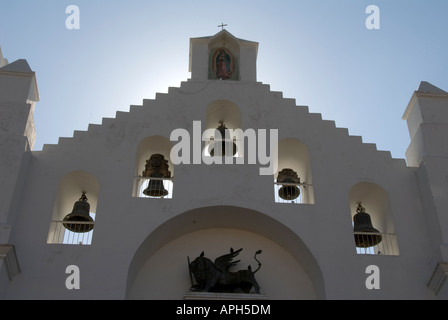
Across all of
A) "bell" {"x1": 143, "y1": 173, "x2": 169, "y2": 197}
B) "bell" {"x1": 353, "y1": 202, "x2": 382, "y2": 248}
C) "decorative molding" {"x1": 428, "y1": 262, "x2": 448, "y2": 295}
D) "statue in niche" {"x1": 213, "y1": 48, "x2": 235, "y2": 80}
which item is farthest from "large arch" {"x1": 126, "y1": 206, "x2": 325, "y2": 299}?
"statue in niche" {"x1": 213, "y1": 48, "x2": 235, "y2": 80}

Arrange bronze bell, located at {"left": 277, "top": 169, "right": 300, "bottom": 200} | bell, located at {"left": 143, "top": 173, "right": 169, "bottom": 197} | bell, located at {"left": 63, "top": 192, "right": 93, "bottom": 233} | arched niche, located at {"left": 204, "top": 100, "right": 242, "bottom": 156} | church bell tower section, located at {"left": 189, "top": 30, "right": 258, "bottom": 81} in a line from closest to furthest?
bell, located at {"left": 63, "top": 192, "right": 93, "bottom": 233}
bell, located at {"left": 143, "top": 173, "right": 169, "bottom": 197}
bronze bell, located at {"left": 277, "top": 169, "right": 300, "bottom": 200}
arched niche, located at {"left": 204, "top": 100, "right": 242, "bottom": 156}
church bell tower section, located at {"left": 189, "top": 30, "right": 258, "bottom": 81}

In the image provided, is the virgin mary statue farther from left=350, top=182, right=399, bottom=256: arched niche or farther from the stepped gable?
left=350, top=182, right=399, bottom=256: arched niche

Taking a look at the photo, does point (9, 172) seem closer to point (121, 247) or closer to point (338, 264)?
point (121, 247)

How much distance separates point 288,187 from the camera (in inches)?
616

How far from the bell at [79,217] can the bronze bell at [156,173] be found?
144 cm

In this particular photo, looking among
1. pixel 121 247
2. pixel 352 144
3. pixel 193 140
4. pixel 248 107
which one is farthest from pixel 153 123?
pixel 352 144

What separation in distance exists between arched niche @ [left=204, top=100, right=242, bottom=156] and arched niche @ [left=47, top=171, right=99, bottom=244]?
3131 mm

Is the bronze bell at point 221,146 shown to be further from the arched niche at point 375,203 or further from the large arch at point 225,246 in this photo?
the arched niche at point 375,203

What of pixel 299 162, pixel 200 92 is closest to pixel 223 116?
pixel 200 92

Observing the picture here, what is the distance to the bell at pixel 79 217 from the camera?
14664 mm

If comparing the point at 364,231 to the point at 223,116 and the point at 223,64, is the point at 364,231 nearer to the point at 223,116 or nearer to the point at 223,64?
the point at 223,116

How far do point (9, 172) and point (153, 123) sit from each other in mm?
3617

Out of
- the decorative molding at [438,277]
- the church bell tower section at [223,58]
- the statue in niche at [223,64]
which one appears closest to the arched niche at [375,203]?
the decorative molding at [438,277]

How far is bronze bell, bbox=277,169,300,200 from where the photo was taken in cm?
1562
